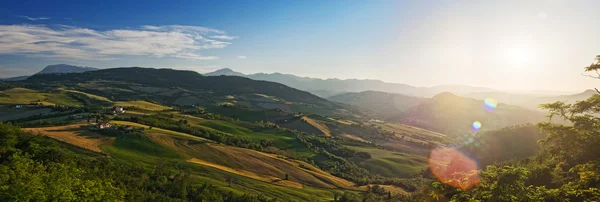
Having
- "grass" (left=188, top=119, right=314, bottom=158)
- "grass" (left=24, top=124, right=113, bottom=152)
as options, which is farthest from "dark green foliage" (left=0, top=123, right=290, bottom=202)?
"grass" (left=188, top=119, right=314, bottom=158)

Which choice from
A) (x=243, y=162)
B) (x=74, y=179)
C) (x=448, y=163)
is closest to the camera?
(x=74, y=179)

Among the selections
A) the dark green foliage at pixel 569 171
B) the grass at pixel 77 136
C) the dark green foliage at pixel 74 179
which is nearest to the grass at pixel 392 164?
the dark green foliage at pixel 74 179

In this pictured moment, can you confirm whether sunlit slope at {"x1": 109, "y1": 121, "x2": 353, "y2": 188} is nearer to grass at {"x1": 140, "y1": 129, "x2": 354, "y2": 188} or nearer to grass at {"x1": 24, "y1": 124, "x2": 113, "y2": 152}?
grass at {"x1": 140, "y1": 129, "x2": 354, "y2": 188}

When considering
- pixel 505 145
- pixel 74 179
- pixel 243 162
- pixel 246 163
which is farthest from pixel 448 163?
pixel 74 179

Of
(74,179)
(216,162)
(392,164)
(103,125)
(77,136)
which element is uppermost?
(74,179)

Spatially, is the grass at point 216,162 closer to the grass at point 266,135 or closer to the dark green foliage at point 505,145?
the grass at point 266,135

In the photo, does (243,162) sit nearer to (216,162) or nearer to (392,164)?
(216,162)

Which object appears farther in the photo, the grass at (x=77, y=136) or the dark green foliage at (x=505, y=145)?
the dark green foliage at (x=505, y=145)

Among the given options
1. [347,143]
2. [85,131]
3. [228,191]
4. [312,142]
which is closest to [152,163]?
[228,191]
